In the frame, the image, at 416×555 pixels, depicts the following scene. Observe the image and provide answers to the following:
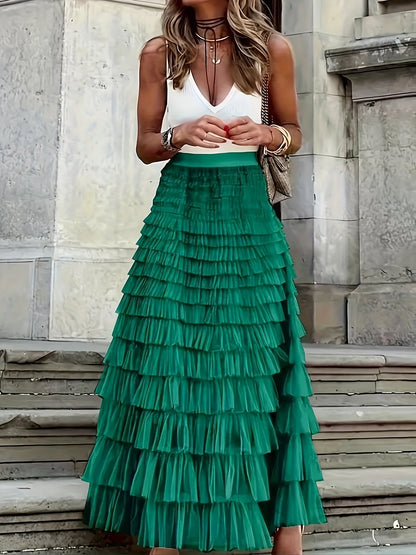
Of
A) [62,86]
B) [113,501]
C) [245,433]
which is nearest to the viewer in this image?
[245,433]

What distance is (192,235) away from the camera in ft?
9.44

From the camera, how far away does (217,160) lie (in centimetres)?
292

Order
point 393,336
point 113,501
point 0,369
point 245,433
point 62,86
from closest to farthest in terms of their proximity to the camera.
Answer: point 245,433, point 113,501, point 0,369, point 62,86, point 393,336

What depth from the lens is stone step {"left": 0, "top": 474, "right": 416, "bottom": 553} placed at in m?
3.06

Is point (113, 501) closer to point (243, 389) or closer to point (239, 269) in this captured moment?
point (243, 389)

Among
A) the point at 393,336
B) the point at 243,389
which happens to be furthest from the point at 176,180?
the point at 393,336

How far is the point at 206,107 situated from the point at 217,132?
0.62 ft

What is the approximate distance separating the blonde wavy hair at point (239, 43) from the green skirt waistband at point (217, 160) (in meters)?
0.18

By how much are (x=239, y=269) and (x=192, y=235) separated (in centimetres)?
16

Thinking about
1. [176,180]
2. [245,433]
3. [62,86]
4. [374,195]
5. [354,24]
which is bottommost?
[245,433]

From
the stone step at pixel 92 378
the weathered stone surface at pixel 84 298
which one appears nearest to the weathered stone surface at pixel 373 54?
the weathered stone surface at pixel 84 298

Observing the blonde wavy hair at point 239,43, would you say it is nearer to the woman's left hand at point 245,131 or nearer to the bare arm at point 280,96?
the bare arm at point 280,96

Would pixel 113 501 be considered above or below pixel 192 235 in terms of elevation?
below

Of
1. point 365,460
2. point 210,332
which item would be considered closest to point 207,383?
point 210,332
